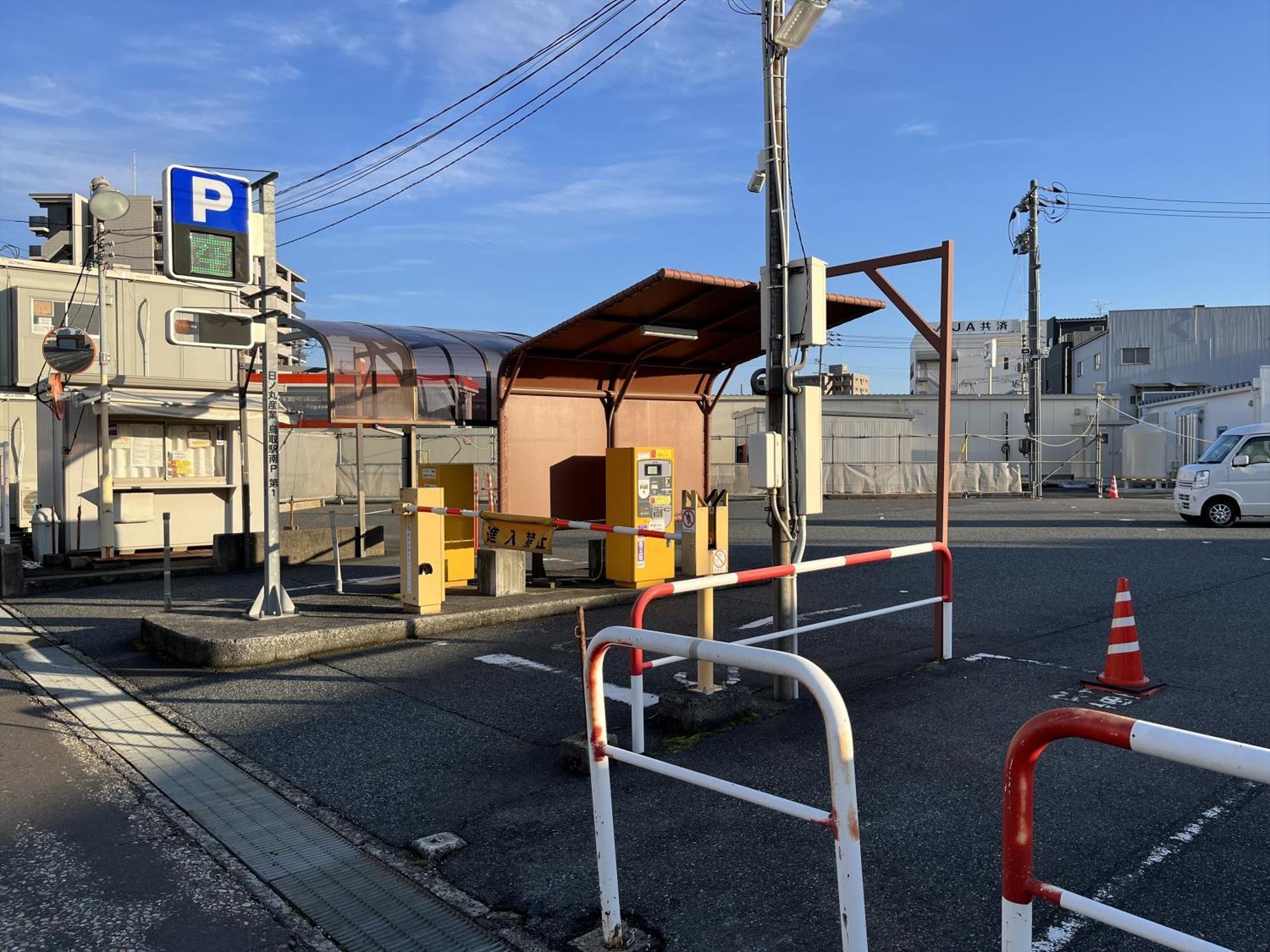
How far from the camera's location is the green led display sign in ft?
29.5

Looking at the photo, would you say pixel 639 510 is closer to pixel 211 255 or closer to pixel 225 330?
pixel 225 330

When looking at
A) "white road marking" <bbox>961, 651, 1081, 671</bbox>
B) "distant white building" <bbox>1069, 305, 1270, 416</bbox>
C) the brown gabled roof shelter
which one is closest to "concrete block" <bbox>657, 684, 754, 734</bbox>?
"white road marking" <bbox>961, 651, 1081, 671</bbox>

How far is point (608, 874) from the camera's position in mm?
3414

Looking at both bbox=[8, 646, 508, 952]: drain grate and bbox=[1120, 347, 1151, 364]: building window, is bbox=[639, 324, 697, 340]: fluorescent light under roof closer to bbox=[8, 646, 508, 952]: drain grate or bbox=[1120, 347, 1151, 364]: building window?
bbox=[8, 646, 508, 952]: drain grate

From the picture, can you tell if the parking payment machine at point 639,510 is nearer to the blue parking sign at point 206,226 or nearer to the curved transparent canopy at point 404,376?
the curved transparent canopy at point 404,376

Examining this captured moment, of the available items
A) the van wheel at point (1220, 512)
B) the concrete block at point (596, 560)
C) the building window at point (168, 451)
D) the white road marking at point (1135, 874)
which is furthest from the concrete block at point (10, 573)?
the van wheel at point (1220, 512)

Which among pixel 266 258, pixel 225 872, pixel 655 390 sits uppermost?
pixel 266 258

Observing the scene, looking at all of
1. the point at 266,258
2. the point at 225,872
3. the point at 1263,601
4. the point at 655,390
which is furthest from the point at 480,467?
the point at 225,872

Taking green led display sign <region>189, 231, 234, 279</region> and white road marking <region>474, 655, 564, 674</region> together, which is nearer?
white road marking <region>474, 655, 564, 674</region>

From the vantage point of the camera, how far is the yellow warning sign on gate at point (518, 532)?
34.6 ft

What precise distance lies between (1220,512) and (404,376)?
54.5ft

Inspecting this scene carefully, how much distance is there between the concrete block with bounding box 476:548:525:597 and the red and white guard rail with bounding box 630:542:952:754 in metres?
3.34

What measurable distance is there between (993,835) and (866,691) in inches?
98.6

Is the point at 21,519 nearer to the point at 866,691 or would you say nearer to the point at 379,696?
the point at 379,696
